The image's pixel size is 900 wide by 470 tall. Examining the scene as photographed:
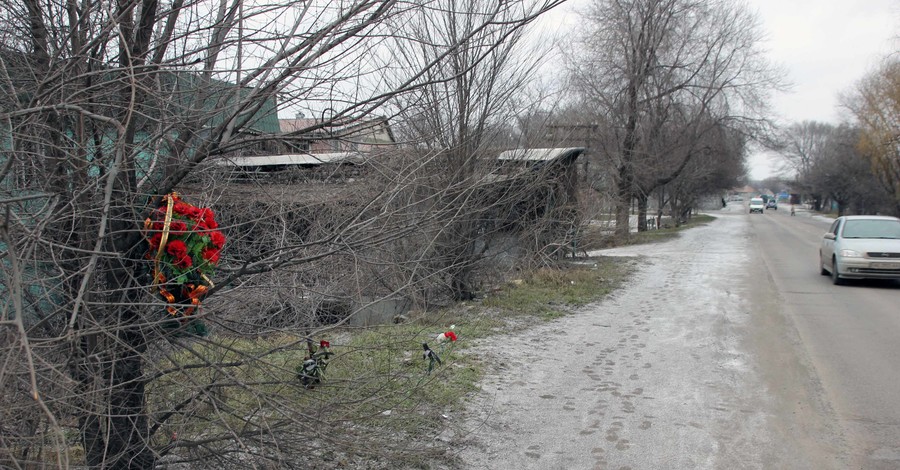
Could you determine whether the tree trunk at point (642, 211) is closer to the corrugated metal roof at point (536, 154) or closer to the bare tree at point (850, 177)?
the bare tree at point (850, 177)

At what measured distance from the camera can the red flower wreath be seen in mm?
3508

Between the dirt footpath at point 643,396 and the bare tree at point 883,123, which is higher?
the bare tree at point 883,123

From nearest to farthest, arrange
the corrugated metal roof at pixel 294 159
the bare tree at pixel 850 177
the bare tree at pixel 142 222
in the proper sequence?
the bare tree at pixel 142 222
the corrugated metal roof at pixel 294 159
the bare tree at pixel 850 177

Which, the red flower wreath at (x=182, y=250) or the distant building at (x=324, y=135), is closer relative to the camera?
the red flower wreath at (x=182, y=250)

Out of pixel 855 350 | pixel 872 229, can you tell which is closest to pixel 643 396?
pixel 855 350

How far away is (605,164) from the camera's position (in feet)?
93.6

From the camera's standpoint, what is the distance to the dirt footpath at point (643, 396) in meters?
5.19

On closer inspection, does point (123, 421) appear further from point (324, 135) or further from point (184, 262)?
point (324, 135)

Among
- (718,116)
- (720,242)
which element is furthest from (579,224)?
(718,116)

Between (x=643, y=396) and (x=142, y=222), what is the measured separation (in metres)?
4.99

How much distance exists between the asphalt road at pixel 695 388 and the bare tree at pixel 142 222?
1.95 meters

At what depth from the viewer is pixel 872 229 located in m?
15.5

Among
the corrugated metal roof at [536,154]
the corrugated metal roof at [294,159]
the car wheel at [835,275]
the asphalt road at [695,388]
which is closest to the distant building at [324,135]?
the corrugated metal roof at [294,159]

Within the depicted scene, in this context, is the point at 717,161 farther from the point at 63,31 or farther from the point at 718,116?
the point at 63,31
